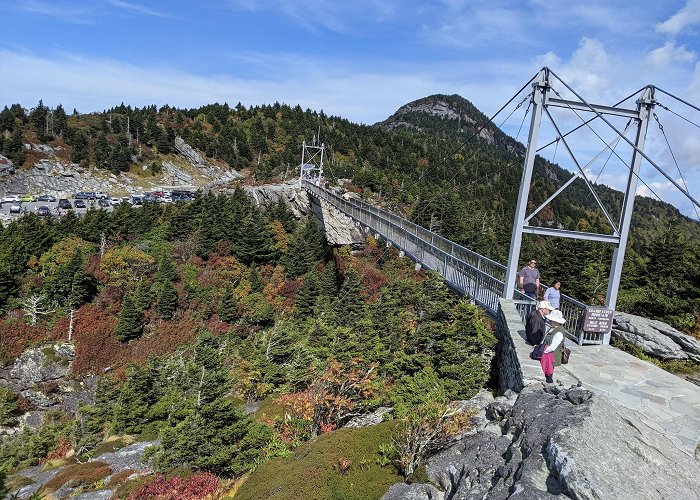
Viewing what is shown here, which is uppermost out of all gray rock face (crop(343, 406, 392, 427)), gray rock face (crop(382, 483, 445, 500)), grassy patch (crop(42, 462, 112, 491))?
gray rock face (crop(382, 483, 445, 500))

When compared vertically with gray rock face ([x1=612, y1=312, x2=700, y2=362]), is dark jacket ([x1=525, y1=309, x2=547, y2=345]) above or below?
above

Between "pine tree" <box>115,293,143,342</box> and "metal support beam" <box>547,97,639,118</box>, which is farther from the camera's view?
"pine tree" <box>115,293,143,342</box>

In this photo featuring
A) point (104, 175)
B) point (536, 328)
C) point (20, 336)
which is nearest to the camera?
point (536, 328)

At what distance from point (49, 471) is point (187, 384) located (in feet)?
18.8

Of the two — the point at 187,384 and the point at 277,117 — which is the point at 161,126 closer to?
the point at 277,117

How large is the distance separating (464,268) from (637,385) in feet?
17.7

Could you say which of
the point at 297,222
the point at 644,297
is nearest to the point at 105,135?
the point at 297,222

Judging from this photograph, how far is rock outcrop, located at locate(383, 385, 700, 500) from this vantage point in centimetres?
358

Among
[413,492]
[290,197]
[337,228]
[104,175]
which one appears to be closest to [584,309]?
[413,492]

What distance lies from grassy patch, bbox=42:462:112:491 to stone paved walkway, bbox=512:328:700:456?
13397 millimetres

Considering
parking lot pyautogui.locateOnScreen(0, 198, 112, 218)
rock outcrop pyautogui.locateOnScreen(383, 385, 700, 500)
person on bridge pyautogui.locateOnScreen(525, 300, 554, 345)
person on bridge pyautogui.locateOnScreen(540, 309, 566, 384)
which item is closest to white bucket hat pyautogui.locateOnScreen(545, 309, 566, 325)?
person on bridge pyautogui.locateOnScreen(540, 309, 566, 384)

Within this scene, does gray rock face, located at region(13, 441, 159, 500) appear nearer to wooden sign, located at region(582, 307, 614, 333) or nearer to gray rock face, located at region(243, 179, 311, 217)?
wooden sign, located at region(582, 307, 614, 333)

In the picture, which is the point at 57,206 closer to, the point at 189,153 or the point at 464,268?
the point at 189,153

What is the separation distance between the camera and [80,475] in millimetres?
14164
